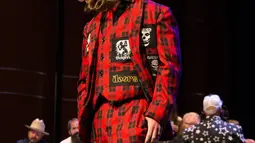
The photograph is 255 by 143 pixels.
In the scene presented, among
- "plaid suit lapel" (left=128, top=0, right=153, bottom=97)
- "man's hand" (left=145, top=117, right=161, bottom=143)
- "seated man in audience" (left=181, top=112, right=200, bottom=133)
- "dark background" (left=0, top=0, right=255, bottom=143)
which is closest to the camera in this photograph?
"man's hand" (left=145, top=117, right=161, bottom=143)

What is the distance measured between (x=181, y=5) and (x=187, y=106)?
52.3 inches

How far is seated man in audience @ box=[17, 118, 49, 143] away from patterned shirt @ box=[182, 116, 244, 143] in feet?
8.18

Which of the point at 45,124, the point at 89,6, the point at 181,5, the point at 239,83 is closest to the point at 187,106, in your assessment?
the point at 239,83

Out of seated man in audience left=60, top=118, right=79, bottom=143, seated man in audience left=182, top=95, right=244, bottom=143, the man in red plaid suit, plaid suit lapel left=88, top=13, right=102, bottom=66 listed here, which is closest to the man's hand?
the man in red plaid suit

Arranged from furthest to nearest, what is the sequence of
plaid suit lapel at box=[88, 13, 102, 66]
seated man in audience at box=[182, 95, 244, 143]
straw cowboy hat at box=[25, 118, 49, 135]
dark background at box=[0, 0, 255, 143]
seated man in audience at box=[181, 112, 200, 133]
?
dark background at box=[0, 0, 255, 143] < straw cowboy hat at box=[25, 118, 49, 135] < seated man in audience at box=[181, 112, 200, 133] < seated man in audience at box=[182, 95, 244, 143] < plaid suit lapel at box=[88, 13, 102, 66]

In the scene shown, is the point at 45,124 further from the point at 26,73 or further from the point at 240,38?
the point at 240,38

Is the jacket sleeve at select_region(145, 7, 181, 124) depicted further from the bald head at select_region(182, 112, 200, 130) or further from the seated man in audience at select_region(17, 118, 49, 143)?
the seated man in audience at select_region(17, 118, 49, 143)

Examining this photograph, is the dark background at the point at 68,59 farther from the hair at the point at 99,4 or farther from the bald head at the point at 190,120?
the hair at the point at 99,4

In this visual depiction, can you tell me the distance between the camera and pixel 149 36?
2.46m

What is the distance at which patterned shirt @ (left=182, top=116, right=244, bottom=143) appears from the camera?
434 cm

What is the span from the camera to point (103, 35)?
8.46 feet

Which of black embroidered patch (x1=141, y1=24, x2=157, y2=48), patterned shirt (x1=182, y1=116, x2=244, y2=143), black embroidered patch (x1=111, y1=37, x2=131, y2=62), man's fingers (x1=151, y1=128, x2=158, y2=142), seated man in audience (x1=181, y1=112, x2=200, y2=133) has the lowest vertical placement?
seated man in audience (x1=181, y1=112, x2=200, y2=133)

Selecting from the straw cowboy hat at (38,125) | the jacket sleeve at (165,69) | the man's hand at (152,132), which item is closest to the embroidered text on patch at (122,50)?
the jacket sleeve at (165,69)

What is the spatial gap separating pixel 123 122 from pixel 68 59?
481 centimetres
